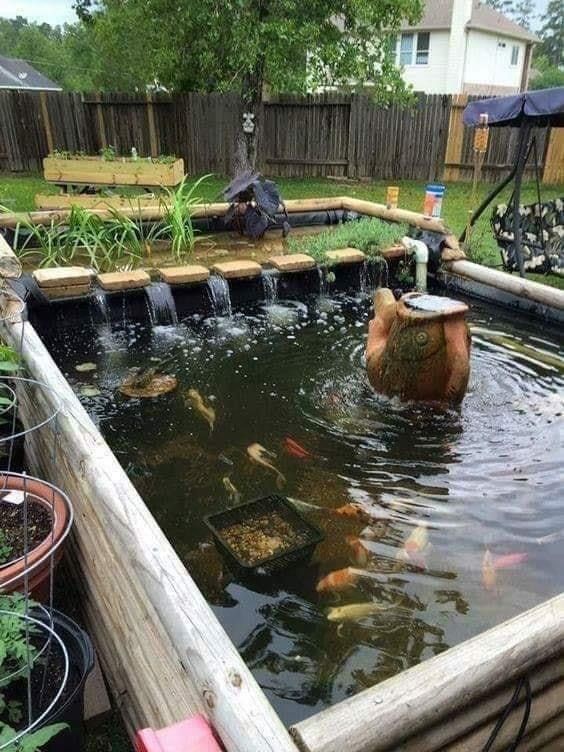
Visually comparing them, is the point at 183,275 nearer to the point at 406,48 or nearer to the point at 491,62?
the point at 406,48

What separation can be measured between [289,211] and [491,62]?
77.6 feet

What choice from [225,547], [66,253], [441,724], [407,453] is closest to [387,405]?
[407,453]

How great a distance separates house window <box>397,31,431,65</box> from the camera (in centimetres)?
2520

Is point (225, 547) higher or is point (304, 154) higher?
point (304, 154)

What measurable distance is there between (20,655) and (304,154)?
13.8 meters

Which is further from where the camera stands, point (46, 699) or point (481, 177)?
point (481, 177)

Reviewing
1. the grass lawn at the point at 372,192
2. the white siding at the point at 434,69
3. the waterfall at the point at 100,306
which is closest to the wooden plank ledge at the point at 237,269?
the waterfall at the point at 100,306

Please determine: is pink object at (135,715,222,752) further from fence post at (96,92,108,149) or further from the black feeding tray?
fence post at (96,92,108,149)

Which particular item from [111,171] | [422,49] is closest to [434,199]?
[111,171]

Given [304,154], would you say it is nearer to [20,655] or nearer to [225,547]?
[225,547]

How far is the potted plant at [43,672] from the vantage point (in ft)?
5.62

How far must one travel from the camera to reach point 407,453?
12.0 feet

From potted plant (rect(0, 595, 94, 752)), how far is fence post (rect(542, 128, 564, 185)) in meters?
14.4

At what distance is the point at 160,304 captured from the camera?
5.66 metres
